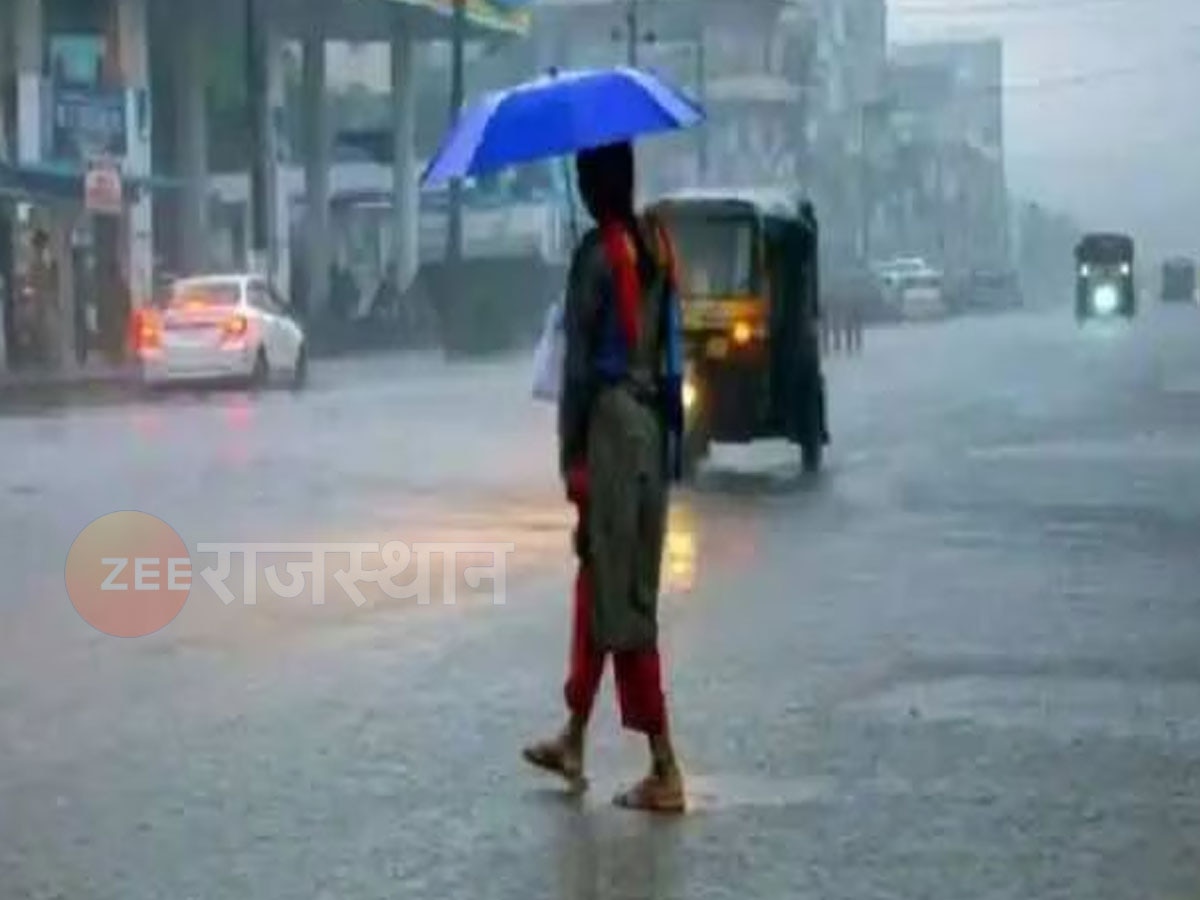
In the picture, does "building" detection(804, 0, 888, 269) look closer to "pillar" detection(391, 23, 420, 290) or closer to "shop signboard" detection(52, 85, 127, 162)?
"pillar" detection(391, 23, 420, 290)

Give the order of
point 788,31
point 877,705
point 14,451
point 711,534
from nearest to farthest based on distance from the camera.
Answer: point 877,705
point 711,534
point 14,451
point 788,31

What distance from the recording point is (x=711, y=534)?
60.2 ft

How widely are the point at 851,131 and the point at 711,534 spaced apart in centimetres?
13129

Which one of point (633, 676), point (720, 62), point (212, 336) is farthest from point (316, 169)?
point (633, 676)

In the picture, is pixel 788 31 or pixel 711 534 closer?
pixel 711 534

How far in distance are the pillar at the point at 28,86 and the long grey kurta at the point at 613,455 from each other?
140 feet

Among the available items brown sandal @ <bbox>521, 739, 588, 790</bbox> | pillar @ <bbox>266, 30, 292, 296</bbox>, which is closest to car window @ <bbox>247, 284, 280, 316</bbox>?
pillar @ <bbox>266, 30, 292, 296</bbox>

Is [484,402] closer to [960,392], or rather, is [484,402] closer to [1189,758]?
[960,392]

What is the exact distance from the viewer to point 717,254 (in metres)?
24.6

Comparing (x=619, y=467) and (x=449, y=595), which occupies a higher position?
(x=619, y=467)

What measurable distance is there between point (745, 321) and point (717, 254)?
70 cm

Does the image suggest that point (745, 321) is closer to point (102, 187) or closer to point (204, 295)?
point (204, 295)

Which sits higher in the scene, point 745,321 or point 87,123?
point 87,123

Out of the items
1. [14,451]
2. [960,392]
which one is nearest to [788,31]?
[960,392]
